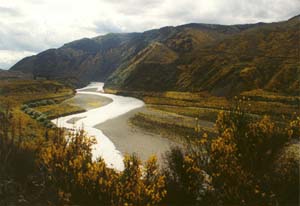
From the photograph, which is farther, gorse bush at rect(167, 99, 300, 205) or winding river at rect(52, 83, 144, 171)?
winding river at rect(52, 83, 144, 171)

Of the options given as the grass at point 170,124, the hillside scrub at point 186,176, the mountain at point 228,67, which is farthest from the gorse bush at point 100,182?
the mountain at point 228,67

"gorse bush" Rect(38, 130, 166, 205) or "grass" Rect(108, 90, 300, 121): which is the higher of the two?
"gorse bush" Rect(38, 130, 166, 205)

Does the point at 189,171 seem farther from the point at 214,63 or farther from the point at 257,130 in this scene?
the point at 214,63

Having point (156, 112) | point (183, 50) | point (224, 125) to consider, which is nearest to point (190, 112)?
point (156, 112)

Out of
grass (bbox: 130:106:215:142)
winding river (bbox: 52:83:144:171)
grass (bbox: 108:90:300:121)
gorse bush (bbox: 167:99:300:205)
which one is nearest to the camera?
gorse bush (bbox: 167:99:300:205)

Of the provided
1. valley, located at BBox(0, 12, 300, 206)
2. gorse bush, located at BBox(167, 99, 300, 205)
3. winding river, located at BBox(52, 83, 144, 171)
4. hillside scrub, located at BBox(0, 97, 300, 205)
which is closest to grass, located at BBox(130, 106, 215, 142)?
valley, located at BBox(0, 12, 300, 206)

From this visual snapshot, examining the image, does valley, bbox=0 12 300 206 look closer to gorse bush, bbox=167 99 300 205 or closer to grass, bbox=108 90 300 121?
gorse bush, bbox=167 99 300 205

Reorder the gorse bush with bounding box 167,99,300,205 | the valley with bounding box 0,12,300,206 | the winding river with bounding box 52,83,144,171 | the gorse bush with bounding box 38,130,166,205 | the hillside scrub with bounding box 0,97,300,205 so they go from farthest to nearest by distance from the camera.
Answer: the winding river with bounding box 52,83,144,171
the gorse bush with bounding box 167,99,300,205
the valley with bounding box 0,12,300,206
the hillside scrub with bounding box 0,97,300,205
the gorse bush with bounding box 38,130,166,205

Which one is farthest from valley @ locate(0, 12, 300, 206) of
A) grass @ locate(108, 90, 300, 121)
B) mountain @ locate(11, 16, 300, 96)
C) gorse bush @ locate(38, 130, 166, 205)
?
mountain @ locate(11, 16, 300, 96)

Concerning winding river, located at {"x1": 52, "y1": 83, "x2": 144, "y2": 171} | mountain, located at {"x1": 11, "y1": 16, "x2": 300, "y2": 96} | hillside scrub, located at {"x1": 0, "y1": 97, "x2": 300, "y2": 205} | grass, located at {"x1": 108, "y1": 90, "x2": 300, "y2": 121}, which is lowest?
winding river, located at {"x1": 52, "y1": 83, "x2": 144, "y2": 171}

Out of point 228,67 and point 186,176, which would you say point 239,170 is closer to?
point 186,176

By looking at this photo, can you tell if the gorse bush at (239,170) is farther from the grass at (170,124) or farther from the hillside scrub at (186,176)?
the grass at (170,124)

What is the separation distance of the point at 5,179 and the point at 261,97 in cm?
7696

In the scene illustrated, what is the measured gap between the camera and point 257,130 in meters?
22.1
